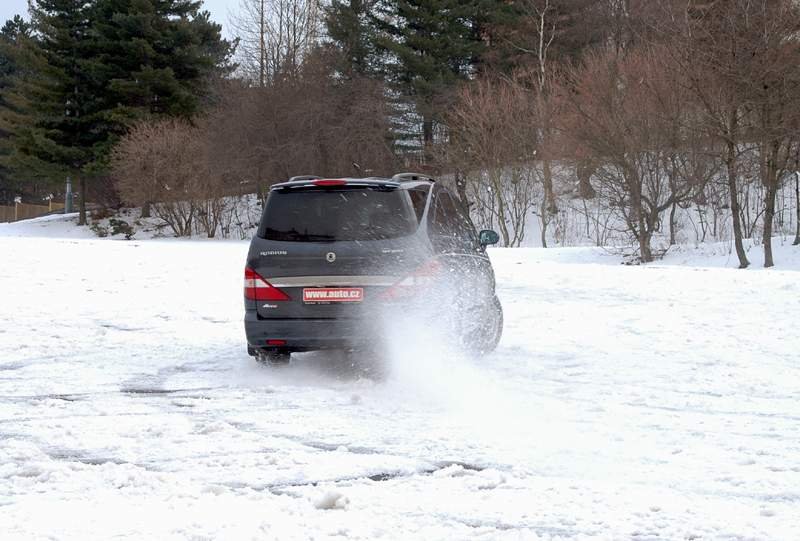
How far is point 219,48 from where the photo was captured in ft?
216

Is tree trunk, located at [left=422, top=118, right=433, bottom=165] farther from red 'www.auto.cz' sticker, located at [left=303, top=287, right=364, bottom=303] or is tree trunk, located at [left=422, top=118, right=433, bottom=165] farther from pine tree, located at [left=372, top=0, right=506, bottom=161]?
red 'www.auto.cz' sticker, located at [left=303, top=287, right=364, bottom=303]

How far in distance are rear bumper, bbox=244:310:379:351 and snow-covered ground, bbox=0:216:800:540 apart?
0.33 meters

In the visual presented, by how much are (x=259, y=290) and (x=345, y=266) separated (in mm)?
852

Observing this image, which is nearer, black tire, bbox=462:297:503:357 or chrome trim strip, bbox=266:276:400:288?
chrome trim strip, bbox=266:276:400:288

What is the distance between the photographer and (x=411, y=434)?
5.60 meters

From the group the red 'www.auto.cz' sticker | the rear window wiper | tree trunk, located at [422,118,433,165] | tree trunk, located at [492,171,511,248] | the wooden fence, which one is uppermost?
tree trunk, located at [422,118,433,165]

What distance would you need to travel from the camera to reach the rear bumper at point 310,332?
7.19 meters

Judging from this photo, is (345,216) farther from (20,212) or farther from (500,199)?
(20,212)

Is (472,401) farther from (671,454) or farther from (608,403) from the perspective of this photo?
(671,454)

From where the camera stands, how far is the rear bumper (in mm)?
7191

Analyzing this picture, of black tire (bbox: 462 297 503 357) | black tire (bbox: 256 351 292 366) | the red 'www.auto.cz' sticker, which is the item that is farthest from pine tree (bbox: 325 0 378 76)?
the red 'www.auto.cz' sticker

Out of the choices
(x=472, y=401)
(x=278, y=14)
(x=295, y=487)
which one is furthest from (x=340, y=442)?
(x=278, y=14)

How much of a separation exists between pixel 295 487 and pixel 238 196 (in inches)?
1653

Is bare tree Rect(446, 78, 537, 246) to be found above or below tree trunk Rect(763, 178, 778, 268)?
above
